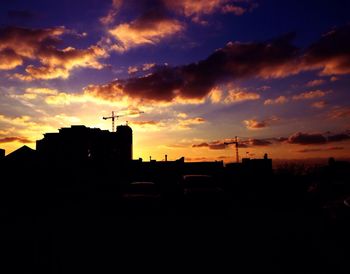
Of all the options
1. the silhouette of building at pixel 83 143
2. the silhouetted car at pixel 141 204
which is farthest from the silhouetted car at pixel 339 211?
the silhouette of building at pixel 83 143

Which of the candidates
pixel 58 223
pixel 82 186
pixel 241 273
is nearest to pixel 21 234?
pixel 58 223

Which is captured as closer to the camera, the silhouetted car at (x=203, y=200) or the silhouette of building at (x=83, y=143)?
the silhouetted car at (x=203, y=200)

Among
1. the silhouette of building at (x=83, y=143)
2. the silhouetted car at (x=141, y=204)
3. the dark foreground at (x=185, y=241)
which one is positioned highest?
the silhouette of building at (x=83, y=143)

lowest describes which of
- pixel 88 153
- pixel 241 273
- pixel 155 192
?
pixel 241 273

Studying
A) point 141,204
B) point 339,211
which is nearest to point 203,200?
point 141,204

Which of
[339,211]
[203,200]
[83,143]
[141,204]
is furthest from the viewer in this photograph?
[83,143]

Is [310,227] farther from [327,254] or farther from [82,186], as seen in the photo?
[82,186]

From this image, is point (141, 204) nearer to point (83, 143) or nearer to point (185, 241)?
point (185, 241)

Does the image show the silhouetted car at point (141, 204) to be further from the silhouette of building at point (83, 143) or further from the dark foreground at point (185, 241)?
the silhouette of building at point (83, 143)

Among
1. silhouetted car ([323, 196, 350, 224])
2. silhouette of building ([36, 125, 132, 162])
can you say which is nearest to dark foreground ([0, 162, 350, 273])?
silhouetted car ([323, 196, 350, 224])

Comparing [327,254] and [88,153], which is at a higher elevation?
[88,153]

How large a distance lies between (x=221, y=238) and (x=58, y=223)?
7.16 meters

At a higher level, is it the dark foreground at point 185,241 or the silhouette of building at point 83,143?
the silhouette of building at point 83,143

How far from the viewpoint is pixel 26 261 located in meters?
7.29
